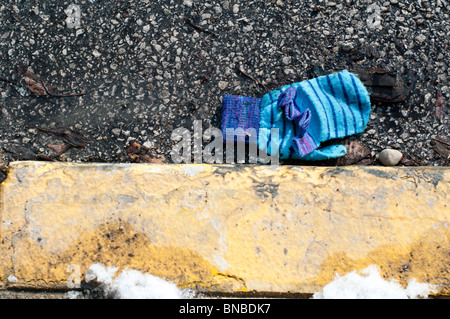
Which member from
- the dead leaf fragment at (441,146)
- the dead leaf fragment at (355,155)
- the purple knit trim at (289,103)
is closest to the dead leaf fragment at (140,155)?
the purple knit trim at (289,103)

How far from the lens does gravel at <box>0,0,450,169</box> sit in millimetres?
2287

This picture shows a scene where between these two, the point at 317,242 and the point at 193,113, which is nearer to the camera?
the point at 317,242

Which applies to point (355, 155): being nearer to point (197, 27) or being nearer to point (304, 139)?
point (304, 139)

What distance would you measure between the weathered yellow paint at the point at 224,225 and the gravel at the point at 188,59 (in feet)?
1.69

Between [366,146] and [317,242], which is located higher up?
[366,146]

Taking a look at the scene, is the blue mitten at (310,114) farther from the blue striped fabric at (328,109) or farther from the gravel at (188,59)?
the gravel at (188,59)

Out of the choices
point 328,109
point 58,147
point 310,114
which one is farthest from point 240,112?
point 58,147

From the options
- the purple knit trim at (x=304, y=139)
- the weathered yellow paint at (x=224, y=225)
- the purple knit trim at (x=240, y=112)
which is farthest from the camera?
the purple knit trim at (x=240, y=112)

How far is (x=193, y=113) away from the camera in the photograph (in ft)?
7.55

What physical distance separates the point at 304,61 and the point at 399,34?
64 centimetres

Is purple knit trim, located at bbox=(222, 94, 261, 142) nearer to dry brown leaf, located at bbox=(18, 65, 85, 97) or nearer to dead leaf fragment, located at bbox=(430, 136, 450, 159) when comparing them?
dry brown leaf, located at bbox=(18, 65, 85, 97)

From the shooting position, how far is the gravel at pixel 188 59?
229 cm

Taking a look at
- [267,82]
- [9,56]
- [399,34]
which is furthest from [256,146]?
[9,56]

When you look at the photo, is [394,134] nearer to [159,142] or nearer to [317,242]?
[317,242]
